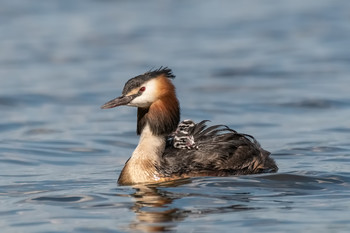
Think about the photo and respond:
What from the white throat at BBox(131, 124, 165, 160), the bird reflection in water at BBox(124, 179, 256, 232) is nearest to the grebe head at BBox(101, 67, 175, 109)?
the white throat at BBox(131, 124, 165, 160)

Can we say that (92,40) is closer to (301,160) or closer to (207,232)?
(301,160)

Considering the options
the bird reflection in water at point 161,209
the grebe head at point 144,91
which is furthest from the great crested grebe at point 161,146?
the bird reflection in water at point 161,209

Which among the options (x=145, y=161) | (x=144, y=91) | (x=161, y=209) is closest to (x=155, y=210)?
(x=161, y=209)

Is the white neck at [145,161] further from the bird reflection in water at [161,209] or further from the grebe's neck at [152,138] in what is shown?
the bird reflection in water at [161,209]

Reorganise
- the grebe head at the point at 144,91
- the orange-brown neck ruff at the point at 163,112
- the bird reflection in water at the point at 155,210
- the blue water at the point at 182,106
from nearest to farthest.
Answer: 1. the bird reflection in water at the point at 155,210
2. the blue water at the point at 182,106
3. the grebe head at the point at 144,91
4. the orange-brown neck ruff at the point at 163,112

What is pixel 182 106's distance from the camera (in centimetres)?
1739

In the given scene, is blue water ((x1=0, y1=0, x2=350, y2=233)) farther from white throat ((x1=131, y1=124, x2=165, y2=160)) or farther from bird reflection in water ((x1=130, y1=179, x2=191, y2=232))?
white throat ((x1=131, y1=124, x2=165, y2=160))

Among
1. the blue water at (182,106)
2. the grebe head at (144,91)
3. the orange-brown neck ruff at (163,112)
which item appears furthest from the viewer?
the orange-brown neck ruff at (163,112)

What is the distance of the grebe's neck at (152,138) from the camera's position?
10891 millimetres

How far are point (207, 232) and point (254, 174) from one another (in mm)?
2814

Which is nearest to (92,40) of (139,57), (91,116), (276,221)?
(139,57)

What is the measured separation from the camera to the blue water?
9.51 m

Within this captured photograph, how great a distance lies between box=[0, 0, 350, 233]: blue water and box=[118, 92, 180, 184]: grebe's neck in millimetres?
252

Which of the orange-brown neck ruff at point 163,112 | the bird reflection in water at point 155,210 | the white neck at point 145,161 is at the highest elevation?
the orange-brown neck ruff at point 163,112
